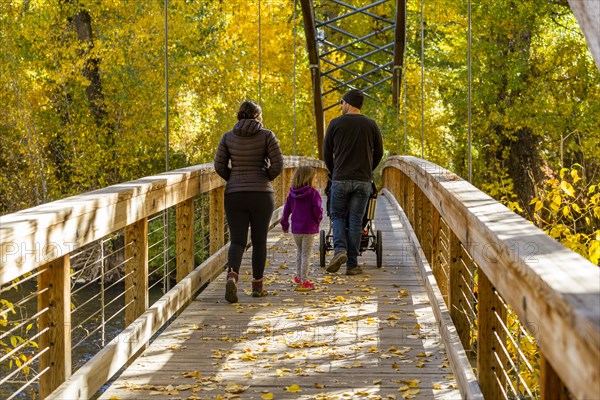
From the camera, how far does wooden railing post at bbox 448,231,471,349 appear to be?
4.84 metres

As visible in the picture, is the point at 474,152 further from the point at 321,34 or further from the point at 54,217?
the point at 54,217

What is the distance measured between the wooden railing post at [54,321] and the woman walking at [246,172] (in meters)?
2.69

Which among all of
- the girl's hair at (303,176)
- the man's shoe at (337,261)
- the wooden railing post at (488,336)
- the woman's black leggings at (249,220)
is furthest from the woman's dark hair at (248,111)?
the wooden railing post at (488,336)

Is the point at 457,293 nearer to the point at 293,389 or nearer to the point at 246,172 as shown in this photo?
the point at 293,389

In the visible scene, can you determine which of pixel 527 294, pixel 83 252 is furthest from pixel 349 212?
pixel 527 294

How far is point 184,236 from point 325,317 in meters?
1.17

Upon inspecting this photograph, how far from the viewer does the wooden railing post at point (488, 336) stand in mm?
3621

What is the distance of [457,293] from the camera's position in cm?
496

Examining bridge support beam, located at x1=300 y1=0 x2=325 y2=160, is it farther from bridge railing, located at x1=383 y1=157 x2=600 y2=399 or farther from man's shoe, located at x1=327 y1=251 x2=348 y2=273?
bridge railing, located at x1=383 y1=157 x2=600 y2=399

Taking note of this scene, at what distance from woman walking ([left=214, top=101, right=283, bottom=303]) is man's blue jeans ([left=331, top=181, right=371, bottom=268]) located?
1.20 metres

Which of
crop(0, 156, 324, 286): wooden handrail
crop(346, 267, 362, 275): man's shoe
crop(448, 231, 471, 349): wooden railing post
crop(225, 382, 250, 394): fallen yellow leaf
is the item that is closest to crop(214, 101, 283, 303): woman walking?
crop(0, 156, 324, 286): wooden handrail

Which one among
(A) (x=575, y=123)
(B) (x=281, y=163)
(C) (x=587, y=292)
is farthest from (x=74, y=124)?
(C) (x=587, y=292)

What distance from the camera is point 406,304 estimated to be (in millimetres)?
6445

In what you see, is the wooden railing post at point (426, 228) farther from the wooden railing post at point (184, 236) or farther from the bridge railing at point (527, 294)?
the bridge railing at point (527, 294)
